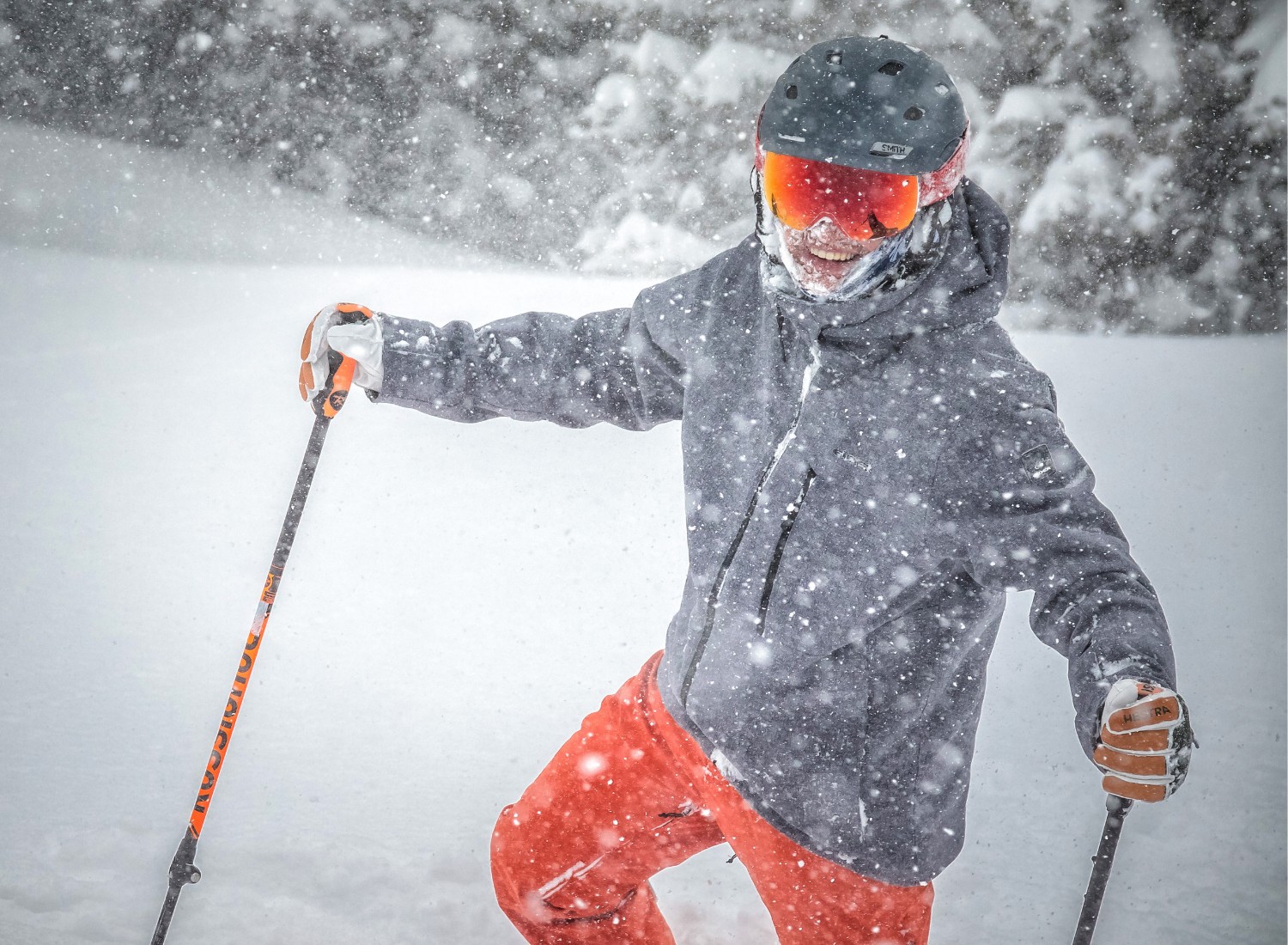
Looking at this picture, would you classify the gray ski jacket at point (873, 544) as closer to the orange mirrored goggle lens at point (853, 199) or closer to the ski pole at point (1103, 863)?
the orange mirrored goggle lens at point (853, 199)

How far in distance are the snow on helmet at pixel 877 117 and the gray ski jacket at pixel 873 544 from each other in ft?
0.32

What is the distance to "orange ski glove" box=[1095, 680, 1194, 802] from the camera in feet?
3.19

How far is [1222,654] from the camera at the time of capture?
11.4 ft

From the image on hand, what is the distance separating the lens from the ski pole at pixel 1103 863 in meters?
1.33

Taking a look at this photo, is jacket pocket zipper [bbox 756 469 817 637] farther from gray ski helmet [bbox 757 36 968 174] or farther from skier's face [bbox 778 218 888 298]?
gray ski helmet [bbox 757 36 968 174]

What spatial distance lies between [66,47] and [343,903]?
8.39 m

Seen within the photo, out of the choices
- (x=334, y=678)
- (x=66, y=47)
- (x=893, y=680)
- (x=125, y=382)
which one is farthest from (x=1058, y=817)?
(x=66, y=47)

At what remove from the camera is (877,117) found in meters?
1.20

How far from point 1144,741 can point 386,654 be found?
2.51m

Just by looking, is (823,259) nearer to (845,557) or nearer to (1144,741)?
(845,557)

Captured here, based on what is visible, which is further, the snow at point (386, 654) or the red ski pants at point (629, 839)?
the snow at point (386, 654)

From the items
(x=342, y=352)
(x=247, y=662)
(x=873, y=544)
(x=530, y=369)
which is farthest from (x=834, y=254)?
(x=247, y=662)

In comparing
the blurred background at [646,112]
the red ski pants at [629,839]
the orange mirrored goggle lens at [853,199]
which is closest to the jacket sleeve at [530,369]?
the orange mirrored goggle lens at [853,199]

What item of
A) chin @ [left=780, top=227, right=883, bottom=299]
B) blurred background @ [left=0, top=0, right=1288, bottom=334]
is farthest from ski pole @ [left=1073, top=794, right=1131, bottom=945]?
blurred background @ [left=0, top=0, right=1288, bottom=334]
